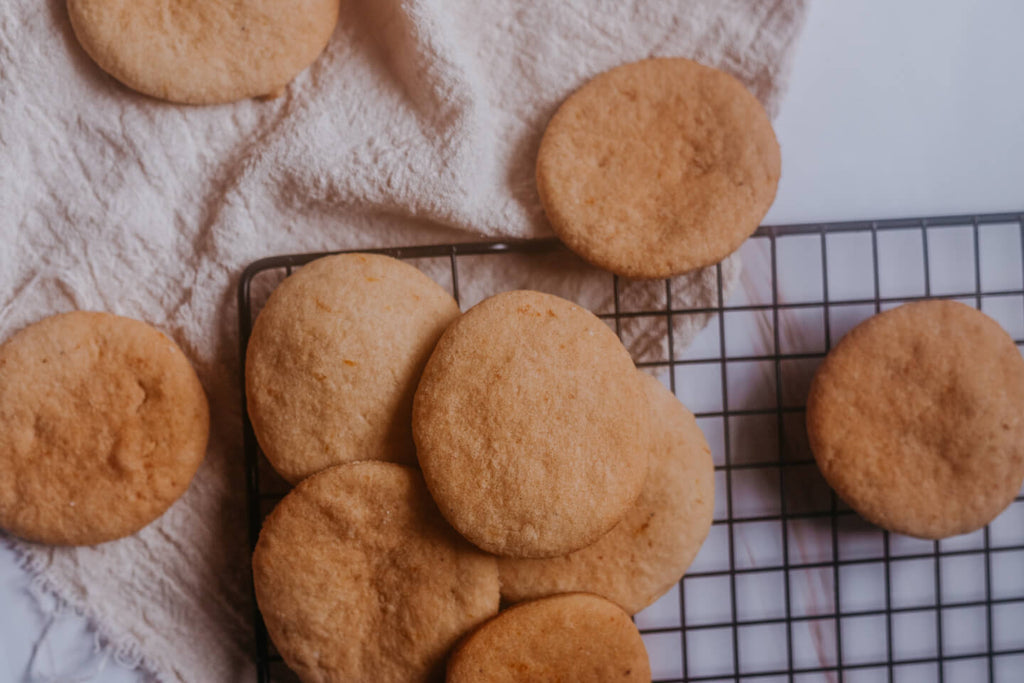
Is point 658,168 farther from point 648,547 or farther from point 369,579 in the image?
point 369,579

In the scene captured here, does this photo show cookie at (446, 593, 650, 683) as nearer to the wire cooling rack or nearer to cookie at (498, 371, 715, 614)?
cookie at (498, 371, 715, 614)

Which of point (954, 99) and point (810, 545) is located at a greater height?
point (954, 99)

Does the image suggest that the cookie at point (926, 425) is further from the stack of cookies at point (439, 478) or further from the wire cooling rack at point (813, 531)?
the stack of cookies at point (439, 478)

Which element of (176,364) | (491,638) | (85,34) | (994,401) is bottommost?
(491,638)

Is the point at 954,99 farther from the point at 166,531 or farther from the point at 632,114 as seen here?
the point at 166,531

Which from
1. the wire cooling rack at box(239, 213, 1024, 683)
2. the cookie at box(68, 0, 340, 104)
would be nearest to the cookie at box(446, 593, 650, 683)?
the wire cooling rack at box(239, 213, 1024, 683)

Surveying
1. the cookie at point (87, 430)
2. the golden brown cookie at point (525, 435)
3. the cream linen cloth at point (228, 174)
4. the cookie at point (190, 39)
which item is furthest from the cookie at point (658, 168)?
the cookie at point (87, 430)

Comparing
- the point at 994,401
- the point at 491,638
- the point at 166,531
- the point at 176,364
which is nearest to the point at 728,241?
the point at 994,401
